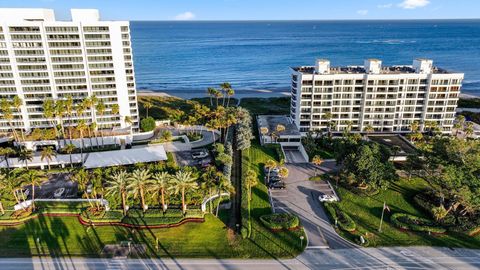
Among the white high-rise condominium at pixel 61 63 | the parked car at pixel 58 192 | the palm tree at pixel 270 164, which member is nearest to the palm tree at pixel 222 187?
the palm tree at pixel 270 164

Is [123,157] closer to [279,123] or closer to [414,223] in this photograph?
[279,123]

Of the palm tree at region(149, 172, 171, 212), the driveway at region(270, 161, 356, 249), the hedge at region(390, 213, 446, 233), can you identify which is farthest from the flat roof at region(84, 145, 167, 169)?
the hedge at region(390, 213, 446, 233)

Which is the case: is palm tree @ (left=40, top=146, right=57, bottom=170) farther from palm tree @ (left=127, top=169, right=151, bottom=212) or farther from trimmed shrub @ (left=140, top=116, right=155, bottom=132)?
palm tree @ (left=127, top=169, right=151, bottom=212)

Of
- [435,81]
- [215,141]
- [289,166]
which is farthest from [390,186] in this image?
[215,141]

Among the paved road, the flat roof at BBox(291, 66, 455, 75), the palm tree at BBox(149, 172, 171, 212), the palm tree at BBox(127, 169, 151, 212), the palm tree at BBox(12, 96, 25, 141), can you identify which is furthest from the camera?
the flat roof at BBox(291, 66, 455, 75)

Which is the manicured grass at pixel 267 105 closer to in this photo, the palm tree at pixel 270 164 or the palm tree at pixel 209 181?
the palm tree at pixel 270 164

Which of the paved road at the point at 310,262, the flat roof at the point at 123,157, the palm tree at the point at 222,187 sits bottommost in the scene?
the paved road at the point at 310,262

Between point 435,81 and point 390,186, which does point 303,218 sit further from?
point 435,81

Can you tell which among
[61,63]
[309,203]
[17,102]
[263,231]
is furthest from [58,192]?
[309,203]
